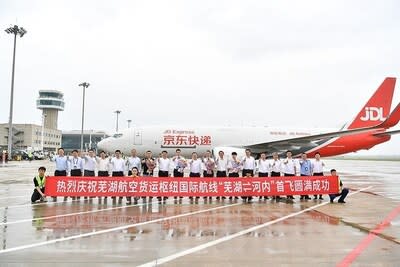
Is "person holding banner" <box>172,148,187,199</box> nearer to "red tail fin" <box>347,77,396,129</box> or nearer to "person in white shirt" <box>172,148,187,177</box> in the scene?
"person in white shirt" <box>172,148,187,177</box>

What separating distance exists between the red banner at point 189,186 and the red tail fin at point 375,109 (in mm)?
21264

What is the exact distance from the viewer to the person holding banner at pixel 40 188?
41.7 feet

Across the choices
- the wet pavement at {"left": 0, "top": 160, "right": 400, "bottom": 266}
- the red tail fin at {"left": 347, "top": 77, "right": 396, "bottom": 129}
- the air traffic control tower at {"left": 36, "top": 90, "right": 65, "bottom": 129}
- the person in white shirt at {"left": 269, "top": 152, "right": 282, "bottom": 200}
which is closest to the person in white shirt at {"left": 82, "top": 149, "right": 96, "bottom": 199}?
the wet pavement at {"left": 0, "top": 160, "right": 400, "bottom": 266}

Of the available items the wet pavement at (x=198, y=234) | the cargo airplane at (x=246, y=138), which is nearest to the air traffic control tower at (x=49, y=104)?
the cargo airplane at (x=246, y=138)

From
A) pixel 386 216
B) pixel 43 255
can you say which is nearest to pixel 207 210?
pixel 386 216

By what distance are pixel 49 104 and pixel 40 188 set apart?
133m

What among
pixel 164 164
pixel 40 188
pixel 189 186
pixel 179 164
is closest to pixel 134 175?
pixel 164 164

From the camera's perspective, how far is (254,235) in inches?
305

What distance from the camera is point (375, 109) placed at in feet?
109

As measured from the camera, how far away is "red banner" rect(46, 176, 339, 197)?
43.6 feet

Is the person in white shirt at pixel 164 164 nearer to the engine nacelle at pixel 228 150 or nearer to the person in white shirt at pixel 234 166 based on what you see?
the person in white shirt at pixel 234 166

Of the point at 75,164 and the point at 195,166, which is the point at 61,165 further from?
the point at 195,166

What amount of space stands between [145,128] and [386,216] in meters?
23.3

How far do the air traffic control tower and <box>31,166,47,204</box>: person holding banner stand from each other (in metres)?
132
